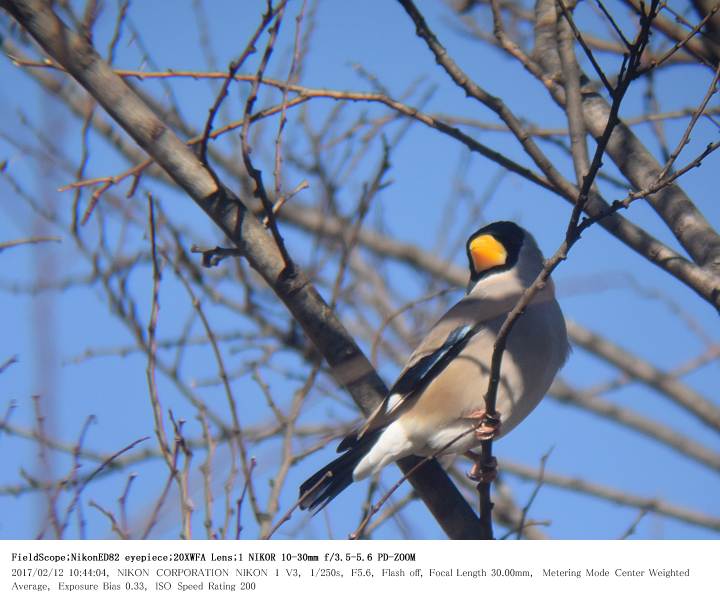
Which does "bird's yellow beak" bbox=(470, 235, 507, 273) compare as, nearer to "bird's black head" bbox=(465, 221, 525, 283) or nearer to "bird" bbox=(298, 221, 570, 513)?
"bird's black head" bbox=(465, 221, 525, 283)

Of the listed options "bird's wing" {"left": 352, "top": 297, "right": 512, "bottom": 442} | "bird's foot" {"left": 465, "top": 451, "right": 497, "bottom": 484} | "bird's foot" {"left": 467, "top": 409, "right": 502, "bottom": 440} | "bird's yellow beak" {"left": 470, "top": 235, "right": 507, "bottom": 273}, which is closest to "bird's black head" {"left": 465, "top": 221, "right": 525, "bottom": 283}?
"bird's yellow beak" {"left": 470, "top": 235, "right": 507, "bottom": 273}

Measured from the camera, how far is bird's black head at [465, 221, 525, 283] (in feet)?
14.9

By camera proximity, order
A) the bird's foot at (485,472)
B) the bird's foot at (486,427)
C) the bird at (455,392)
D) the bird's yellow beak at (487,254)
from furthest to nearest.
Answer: the bird's yellow beak at (487,254) < the bird at (455,392) < the bird's foot at (486,427) < the bird's foot at (485,472)

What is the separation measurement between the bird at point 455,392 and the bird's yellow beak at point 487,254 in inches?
29.0

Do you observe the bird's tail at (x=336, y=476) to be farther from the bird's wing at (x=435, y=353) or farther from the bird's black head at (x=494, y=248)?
the bird's black head at (x=494, y=248)

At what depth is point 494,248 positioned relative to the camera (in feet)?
15.0

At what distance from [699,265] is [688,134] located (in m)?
0.57

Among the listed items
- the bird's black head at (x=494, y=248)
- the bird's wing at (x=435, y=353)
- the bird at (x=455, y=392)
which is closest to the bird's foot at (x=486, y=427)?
the bird at (x=455, y=392)

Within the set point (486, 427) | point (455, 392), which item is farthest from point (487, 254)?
point (486, 427)

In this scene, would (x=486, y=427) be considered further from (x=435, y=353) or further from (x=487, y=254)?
(x=487, y=254)

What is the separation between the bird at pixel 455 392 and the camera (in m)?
3.29

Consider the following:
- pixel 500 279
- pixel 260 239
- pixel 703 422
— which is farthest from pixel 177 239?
pixel 703 422
